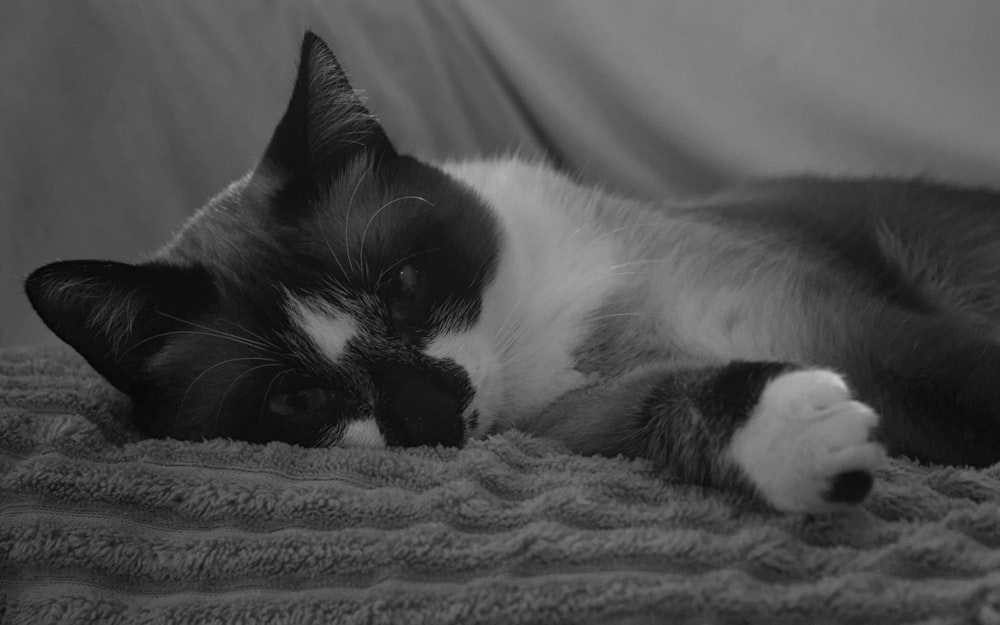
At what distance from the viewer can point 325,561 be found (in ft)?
2.77

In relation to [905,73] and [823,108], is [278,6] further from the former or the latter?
[905,73]

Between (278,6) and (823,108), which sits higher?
(823,108)

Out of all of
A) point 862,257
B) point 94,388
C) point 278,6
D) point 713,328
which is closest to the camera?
point 94,388

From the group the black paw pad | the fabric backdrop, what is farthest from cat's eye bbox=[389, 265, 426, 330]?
the fabric backdrop

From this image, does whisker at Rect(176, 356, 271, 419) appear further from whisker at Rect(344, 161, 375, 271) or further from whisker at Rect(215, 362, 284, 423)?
whisker at Rect(344, 161, 375, 271)

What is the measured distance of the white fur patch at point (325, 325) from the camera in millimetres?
1164

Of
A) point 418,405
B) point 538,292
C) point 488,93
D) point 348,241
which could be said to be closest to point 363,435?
point 418,405

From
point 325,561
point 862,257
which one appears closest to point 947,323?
point 862,257

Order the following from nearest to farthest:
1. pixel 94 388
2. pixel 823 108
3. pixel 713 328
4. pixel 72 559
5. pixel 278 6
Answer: pixel 72 559, pixel 94 388, pixel 713 328, pixel 823 108, pixel 278 6

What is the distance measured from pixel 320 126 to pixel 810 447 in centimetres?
98

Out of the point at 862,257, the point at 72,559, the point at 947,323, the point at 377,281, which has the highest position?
the point at 862,257

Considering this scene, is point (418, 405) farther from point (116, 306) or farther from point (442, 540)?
point (116, 306)

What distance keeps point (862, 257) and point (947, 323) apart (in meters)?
0.37

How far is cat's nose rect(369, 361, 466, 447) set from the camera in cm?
109
